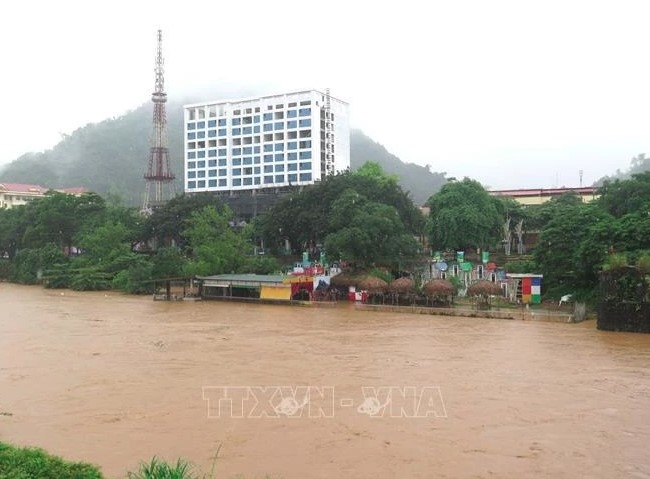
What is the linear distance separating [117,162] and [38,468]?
91.7 metres

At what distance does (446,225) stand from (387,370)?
72.3 feet

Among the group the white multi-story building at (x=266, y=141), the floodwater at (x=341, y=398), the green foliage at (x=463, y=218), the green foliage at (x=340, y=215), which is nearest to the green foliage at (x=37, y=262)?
the green foliage at (x=340, y=215)

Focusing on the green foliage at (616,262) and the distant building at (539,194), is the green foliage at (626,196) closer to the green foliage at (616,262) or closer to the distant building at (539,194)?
the green foliage at (616,262)

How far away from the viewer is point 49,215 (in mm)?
44250

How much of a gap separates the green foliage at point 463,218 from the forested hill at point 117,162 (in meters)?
49.2

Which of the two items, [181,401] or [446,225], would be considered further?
[446,225]

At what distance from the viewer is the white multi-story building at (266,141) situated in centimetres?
5766

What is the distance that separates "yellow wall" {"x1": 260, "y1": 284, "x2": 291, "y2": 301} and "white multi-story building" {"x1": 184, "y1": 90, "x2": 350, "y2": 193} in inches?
1133

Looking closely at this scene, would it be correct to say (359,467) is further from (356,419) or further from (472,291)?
(472,291)

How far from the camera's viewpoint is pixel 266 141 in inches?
2341

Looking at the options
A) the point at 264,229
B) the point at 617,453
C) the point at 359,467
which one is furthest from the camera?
the point at 264,229

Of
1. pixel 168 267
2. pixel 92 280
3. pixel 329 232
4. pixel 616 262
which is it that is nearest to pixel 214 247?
pixel 168 267

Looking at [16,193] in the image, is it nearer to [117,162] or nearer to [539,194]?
[117,162]

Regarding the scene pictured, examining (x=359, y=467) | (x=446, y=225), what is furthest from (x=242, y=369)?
(x=446, y=225)
